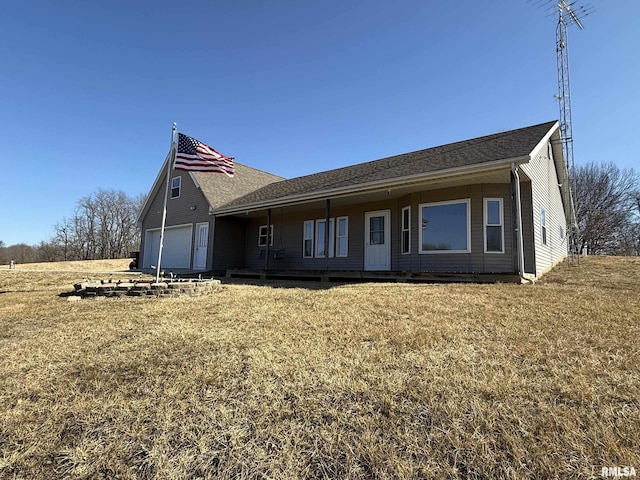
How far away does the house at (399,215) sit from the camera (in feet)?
30.7

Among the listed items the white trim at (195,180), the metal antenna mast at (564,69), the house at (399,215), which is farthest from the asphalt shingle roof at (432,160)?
the metal antenna mast at (564,69)

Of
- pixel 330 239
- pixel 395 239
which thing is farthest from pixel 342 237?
pixel 395 239

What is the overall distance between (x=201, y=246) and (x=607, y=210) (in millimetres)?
33688

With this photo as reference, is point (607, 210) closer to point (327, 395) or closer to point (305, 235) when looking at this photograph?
point (305, 235)

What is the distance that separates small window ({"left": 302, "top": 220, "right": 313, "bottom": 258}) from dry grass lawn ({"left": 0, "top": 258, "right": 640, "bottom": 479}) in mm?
8728

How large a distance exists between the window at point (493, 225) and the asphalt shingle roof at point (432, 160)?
1475mm

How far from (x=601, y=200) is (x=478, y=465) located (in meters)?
36.8

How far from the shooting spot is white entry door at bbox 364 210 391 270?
11.9 meters

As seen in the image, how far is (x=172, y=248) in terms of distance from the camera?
1773cm

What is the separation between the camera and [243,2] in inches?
432

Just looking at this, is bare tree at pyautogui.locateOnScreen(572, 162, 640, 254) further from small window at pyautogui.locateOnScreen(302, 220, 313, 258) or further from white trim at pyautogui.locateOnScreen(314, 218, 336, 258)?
small window at pyautogui.locateOnScreen(302, 220, 313, 258)

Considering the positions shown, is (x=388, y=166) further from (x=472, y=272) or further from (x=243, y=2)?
(x=243, y=2)

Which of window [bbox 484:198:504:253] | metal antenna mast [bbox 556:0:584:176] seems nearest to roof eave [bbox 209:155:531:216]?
window [bbox 484:198:504:253]

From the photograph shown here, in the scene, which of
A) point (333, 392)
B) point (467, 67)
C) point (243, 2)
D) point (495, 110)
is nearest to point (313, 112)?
point (243, 2)
